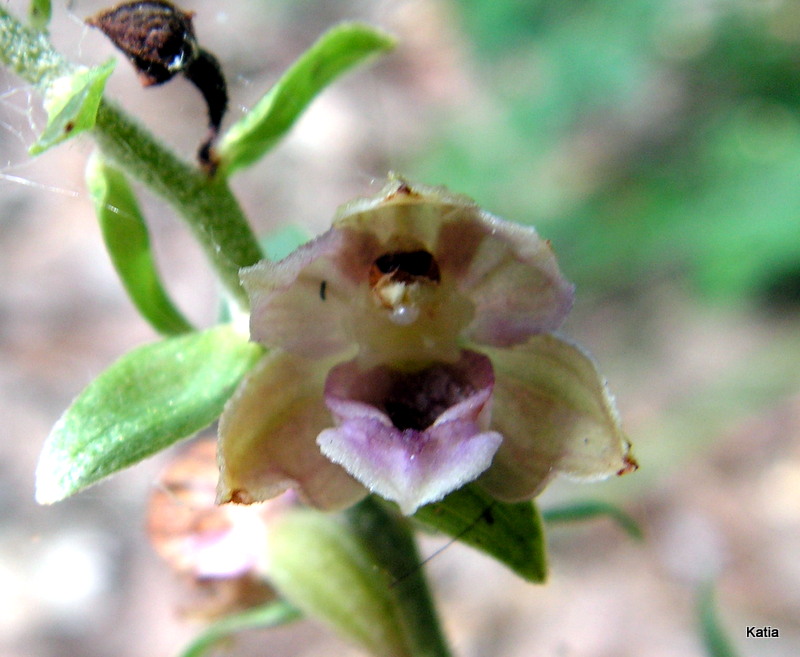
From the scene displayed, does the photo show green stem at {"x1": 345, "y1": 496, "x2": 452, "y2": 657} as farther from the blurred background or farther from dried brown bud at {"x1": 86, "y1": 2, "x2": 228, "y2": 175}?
the blurred background

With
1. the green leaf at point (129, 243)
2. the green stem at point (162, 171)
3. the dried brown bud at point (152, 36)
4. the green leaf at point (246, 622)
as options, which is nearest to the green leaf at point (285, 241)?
the green leaf at point (129, 243)

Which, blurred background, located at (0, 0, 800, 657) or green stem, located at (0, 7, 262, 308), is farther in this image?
blurred background, located at (0, 0, 800, 657)

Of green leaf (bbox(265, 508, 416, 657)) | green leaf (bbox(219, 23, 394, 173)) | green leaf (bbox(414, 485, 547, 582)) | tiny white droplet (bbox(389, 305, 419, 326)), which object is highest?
A: green leaf (bbox(219, 23, 394, 173))

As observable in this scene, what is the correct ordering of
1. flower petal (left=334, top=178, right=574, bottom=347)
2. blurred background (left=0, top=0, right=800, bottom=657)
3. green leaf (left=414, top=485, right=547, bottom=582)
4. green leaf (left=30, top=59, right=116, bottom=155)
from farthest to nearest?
blurred background (left=0, top=0, right=800, bottom=657) → green leaf (left=414, top=485, right=547, bottom=582) → flower petal (left=334, top=178, right=574, bottom=347) → green leaf (left=30, top=59, right=116, bottom=155)

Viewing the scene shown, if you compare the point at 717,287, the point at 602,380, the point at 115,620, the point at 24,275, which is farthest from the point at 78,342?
the point at 602,380

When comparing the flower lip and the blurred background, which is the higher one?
the flower lip

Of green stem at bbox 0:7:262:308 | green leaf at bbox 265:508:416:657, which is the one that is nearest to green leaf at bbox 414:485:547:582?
green leaf at bbox 265:508:416:657

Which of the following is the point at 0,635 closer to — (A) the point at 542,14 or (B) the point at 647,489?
(B) the point at 647,489
